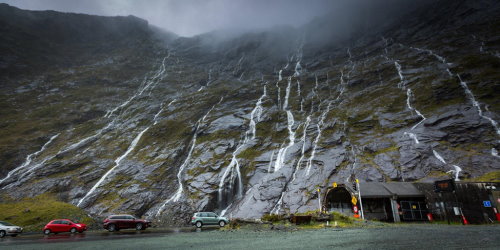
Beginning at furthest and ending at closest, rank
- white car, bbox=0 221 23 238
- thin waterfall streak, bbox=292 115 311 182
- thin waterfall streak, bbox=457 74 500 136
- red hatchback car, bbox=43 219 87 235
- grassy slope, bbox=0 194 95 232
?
thin waterfall streak, bbox=292 115 311 182
thin waterfall streak, bbox=457 74 500 136
grassy slope, bbox=0 194 95 232
red hatchback car, bbox=43 219 87 235
white car, bbox=0 221 23 238

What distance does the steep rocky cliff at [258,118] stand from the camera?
4109cm

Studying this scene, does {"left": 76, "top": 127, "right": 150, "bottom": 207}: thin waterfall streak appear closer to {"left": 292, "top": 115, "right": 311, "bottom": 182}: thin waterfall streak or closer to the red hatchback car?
the red hatchback car

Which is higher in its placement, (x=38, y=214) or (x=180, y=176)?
(x=180, y=176)

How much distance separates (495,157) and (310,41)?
105724mm

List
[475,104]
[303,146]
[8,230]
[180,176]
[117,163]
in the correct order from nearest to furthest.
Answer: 1. [8,230]
2. [475,104]
3. [180,176]
4. [303,146]
5. [117,163]

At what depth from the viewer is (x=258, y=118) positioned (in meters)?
67.5

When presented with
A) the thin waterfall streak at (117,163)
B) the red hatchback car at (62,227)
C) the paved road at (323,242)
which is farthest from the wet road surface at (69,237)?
the thin waterfall streak at (117,163)

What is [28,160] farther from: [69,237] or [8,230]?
[69,237]

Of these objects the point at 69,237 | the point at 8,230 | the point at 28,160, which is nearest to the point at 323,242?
the point at 69,237

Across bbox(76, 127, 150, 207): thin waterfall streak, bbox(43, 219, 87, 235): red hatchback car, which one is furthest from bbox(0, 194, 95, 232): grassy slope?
bbox(76, 127, 150, 207): thin waterfall streak

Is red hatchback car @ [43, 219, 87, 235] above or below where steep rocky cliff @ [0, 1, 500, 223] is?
Result: below

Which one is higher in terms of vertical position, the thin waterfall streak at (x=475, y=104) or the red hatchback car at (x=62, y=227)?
the thin waterfall streak at (x=475, y=104)

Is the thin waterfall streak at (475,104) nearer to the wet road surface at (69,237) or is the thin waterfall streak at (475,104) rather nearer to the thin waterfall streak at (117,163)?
the wet road surface at (69,237)

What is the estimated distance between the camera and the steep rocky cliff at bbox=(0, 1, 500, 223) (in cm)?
4109
